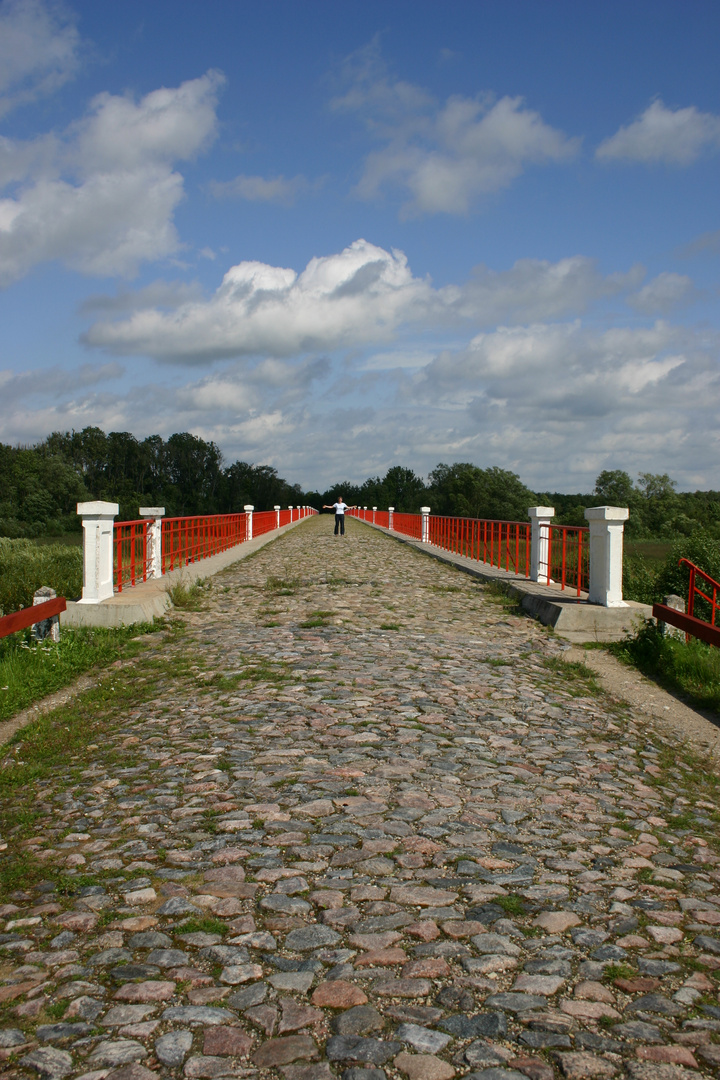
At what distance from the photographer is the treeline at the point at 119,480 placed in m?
80.6

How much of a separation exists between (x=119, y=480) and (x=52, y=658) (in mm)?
116353

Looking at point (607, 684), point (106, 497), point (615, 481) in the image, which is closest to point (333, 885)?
point (607, 684)

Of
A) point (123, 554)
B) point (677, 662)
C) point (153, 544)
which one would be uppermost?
point (153, 544)

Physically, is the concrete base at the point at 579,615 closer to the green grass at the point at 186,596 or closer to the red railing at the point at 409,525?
the green grass at the point at 186,596

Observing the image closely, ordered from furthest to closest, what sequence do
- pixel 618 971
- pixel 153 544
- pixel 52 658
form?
pixel 153 544 → pixel 52 658 → pixel 618 971

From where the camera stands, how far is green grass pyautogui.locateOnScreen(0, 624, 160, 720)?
693cm

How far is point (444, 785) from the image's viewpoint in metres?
4.58

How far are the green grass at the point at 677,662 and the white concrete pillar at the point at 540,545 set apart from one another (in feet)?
13.8

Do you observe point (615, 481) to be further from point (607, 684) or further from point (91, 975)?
point (91, 975)

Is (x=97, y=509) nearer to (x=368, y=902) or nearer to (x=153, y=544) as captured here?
(x=153, y=544)

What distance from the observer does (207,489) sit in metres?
143

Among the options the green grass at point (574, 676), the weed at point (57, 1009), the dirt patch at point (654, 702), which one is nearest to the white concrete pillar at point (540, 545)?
the dirt patch at point (654, 702)

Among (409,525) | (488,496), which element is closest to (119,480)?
(488,496)

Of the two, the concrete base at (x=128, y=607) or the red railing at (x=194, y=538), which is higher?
the red railing at (x=194, y=538)
